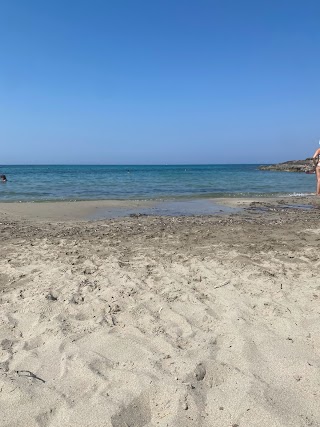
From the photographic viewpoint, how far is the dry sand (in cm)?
243

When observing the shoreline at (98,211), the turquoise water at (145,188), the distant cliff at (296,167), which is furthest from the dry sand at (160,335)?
the distant cliff at (296,167)

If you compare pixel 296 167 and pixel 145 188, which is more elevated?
pixel 296 167

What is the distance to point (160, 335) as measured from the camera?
11.2 ft

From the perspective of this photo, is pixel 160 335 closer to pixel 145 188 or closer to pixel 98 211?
pixel 98 211

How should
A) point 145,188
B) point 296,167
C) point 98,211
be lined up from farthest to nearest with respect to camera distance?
point 296,167, point 145,188, point 98,211

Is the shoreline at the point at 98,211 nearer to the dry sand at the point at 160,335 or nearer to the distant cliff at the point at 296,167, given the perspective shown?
the dry sand at the point at 160,335

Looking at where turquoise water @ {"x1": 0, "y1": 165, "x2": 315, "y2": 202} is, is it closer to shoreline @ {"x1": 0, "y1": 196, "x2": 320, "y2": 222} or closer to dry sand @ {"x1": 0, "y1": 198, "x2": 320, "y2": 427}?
shoreline @ {"x1": 0, "y1": 196, "x2": 320, "y2": 222}

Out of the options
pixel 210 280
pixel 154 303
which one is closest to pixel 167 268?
pixel 210 280

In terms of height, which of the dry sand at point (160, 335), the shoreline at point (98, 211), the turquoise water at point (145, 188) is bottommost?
the dry sand at point (160, 335)

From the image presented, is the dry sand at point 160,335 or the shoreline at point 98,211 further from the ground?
the shoreline at point 98,211

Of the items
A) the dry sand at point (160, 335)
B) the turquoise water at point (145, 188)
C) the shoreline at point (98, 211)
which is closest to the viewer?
the dry sand at point (160, 335)

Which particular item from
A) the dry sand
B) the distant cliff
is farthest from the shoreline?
the distant cliff

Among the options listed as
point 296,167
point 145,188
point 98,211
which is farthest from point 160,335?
point 296,167

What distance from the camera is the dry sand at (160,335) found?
2.43 meters
